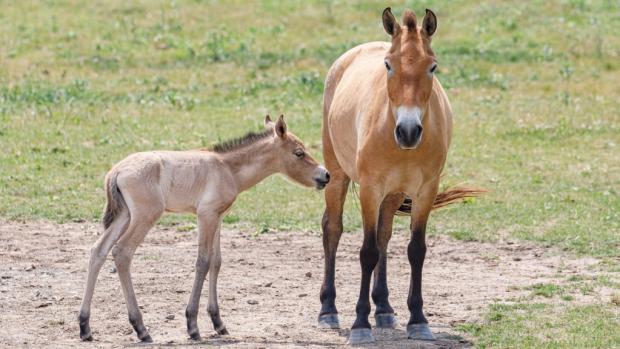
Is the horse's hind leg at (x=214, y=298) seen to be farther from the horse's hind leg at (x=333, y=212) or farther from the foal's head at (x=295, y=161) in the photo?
the horse's hind leg at (x=333, y=212)

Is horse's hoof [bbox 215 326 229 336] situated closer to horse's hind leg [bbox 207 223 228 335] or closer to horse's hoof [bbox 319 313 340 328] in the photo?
horse's hind leg [bbox 207 223 228 335]

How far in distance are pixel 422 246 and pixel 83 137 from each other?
8.54m

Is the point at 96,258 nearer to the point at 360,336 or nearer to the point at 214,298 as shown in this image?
the point at 214,298

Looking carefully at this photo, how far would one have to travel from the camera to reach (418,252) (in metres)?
8.62

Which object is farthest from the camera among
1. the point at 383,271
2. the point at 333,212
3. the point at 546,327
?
the point at 333,212

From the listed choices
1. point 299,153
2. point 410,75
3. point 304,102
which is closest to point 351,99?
point 299,153

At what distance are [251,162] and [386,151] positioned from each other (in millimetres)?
1090

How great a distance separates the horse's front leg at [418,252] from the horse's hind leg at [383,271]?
512 millimetres

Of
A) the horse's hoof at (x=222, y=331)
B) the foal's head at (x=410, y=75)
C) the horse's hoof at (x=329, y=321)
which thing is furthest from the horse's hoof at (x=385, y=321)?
the foal's head at (x=410, y=75)

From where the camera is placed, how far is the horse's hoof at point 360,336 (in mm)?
8305

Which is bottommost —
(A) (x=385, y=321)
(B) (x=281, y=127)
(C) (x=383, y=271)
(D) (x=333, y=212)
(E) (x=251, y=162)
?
(A) (x=385, y=321)

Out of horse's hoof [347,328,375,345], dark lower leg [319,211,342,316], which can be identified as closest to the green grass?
horse's hoof [347,328,375,345]

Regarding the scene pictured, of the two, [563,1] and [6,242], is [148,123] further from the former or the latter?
[563,1]

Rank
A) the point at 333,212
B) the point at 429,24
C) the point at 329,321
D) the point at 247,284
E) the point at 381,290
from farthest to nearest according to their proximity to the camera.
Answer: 1. the point at 247,284
2. the point at 333,212
3. the point at 381,290
4. the point at 329,321
5. the point at 429,24
